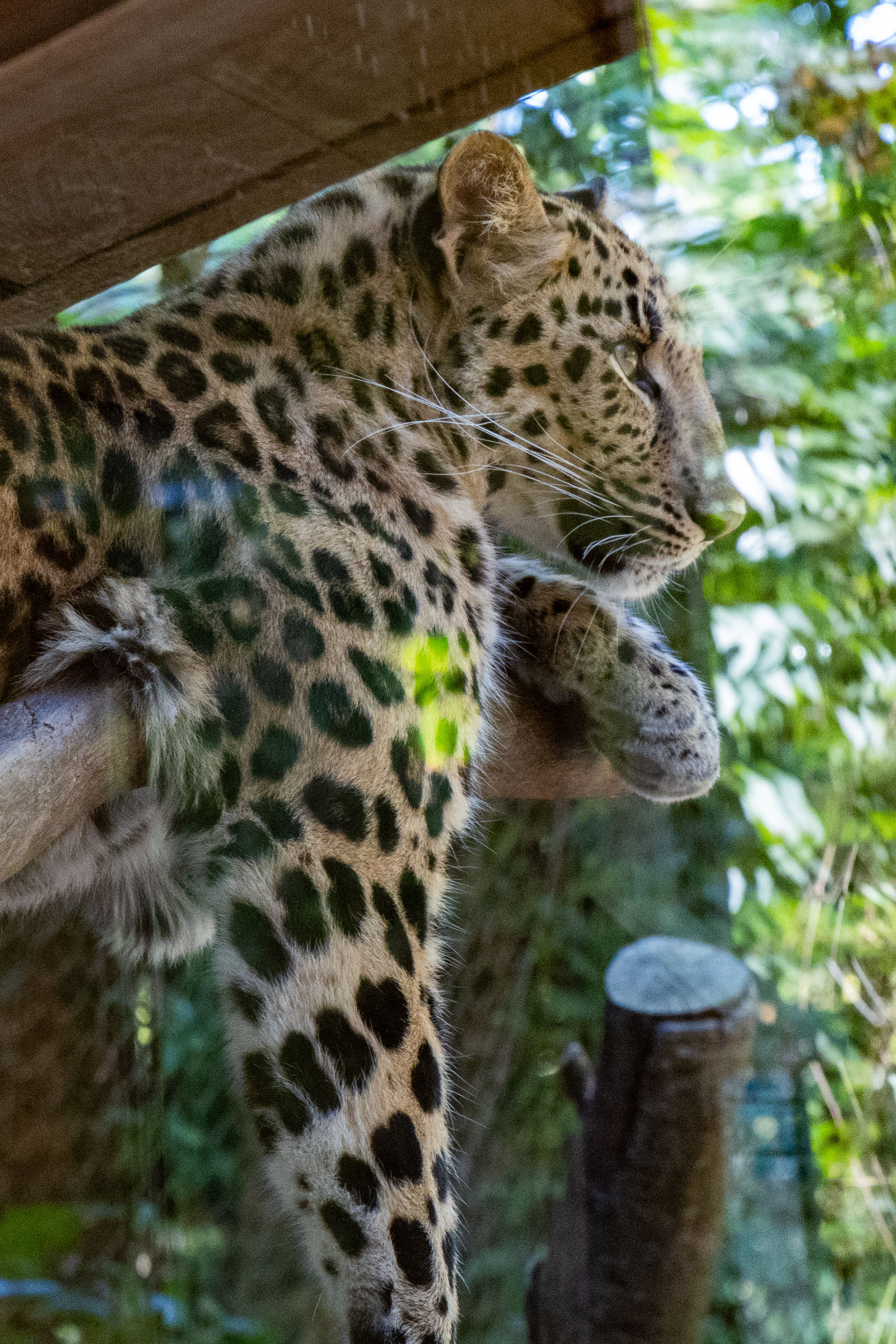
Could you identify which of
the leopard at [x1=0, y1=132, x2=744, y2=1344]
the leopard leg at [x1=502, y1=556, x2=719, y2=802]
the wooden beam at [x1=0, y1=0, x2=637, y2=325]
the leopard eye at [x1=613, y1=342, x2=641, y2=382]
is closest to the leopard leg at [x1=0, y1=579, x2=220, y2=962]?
the leopard at [x1=0, y1=132, x2=744, y2=1344]

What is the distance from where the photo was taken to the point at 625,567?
3.71 ft

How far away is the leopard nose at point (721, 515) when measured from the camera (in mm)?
1028

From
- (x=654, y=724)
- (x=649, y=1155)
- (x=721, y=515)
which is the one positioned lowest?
(x=649, y=1155)

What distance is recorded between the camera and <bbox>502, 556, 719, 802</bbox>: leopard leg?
3.51 feet

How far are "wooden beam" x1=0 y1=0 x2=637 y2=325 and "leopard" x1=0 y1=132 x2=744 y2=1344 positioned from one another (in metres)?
0.05

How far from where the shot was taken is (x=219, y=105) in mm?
952

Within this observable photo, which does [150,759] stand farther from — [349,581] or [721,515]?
[721,515]

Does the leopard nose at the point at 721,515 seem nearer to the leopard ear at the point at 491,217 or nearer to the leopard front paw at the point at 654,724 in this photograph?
the leopard front paw at the point at 654,724

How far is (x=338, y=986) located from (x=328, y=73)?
0.76 m

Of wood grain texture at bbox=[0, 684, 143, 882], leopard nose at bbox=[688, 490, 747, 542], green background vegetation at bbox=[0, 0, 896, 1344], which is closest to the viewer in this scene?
wood grain texture at bbox=[0, 684, 143, 882]

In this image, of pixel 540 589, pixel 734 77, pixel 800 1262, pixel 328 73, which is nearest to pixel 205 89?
pixel 328 73

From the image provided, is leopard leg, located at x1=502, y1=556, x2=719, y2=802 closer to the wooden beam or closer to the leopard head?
the leopard head

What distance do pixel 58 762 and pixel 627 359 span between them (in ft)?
2.14

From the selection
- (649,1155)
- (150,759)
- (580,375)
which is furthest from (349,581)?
(649,1155)
